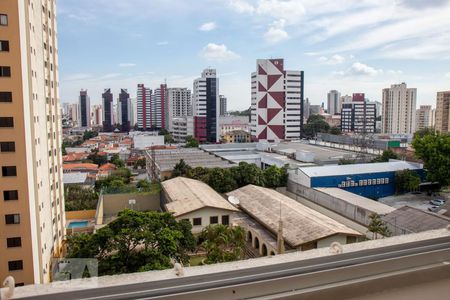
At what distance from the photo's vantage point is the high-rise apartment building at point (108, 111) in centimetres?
4628

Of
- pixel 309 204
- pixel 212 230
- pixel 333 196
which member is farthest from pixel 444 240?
pixel 309 204

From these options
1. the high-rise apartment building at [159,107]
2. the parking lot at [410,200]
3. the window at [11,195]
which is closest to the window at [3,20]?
the window at [11,195]

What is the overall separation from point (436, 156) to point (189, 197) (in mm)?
7875

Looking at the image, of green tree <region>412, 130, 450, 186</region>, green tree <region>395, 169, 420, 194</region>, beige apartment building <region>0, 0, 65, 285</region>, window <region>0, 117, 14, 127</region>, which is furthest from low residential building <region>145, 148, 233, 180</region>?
window <region>0, 117, 14, 127</region>

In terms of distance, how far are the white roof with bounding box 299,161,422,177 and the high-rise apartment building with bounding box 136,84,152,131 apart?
113 ft

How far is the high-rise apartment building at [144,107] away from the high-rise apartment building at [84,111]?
970 centimetres

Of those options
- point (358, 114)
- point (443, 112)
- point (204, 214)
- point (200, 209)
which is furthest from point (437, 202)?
point (358, 114)

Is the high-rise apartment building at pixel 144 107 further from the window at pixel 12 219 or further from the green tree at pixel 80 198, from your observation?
the window at pixel 12 219

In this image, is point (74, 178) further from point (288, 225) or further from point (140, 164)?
point (288, 225)

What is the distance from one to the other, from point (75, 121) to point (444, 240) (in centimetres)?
5744

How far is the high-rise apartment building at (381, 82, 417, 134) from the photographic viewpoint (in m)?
33.1

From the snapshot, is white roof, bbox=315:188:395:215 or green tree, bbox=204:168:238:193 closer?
white roof, bbox=315:188:395:215

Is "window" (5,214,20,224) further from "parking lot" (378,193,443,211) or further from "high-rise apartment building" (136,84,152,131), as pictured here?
"high-rise apartment building" (136,84,152,131)

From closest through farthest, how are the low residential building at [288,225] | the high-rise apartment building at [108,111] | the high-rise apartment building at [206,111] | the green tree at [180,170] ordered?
the low residential building at [288,225] → the green tree at [180,170] → the high-rise apartment building at [206,111] → the high-rise apartment building at [108,111]
